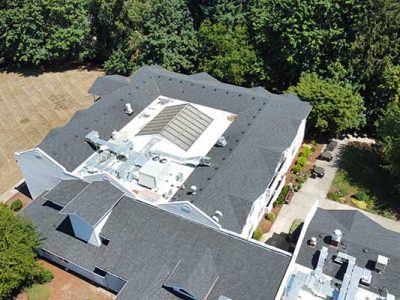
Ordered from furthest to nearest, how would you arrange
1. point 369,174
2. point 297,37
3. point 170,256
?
point 297,37 → point 369,174 → point 170,256

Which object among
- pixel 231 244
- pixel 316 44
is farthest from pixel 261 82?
pixel 231 244

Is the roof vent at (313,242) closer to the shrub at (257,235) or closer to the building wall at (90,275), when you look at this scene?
the shrub at (257,235)

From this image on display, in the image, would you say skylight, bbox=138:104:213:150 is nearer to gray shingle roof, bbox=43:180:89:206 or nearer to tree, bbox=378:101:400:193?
gray shingle roof, bbox=43:180:89:206

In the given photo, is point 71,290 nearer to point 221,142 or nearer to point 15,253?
point 15,253

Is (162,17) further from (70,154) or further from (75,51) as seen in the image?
(70,154)

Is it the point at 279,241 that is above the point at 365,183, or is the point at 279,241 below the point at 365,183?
below

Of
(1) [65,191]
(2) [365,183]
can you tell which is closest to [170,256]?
(1) [65,191]
